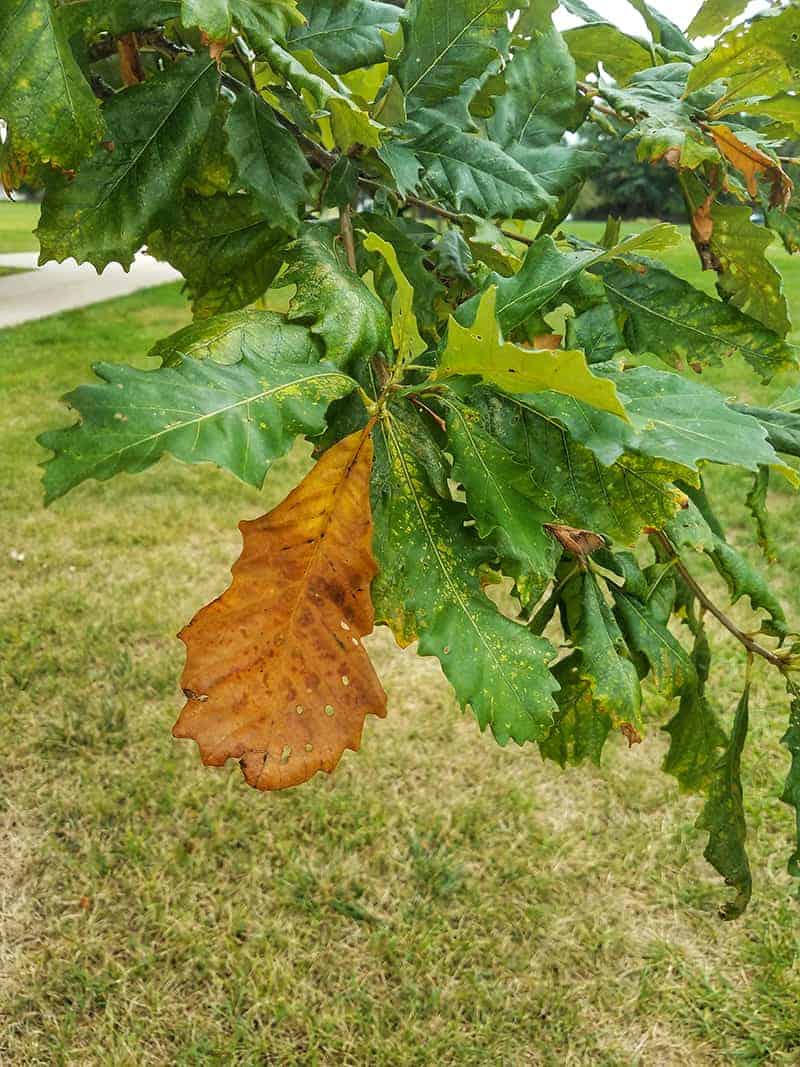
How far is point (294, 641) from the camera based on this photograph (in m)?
0.60

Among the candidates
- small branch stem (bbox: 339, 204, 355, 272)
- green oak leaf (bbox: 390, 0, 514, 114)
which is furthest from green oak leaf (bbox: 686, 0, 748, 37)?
small branch stem (bbox: 339, 204, 355, 272)

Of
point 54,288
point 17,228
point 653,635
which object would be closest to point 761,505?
point 653,635

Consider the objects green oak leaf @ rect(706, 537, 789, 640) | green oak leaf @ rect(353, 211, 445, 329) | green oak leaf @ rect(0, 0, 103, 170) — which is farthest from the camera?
green oak leaf @ rect(706, 537, 789, 640)

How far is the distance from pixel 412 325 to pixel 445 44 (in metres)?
0.23

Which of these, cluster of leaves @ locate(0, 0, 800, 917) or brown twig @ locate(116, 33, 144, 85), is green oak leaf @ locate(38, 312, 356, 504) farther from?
brown twig @ locate(116, 33, 144, 85)

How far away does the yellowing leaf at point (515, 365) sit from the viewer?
0.49 m

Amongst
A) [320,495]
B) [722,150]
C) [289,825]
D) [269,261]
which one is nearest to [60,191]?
[269,261]

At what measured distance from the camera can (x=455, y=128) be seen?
760 mm

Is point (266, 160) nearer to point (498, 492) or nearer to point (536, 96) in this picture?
point (536, 96)

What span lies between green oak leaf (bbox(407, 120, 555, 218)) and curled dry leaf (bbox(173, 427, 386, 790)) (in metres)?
0.25

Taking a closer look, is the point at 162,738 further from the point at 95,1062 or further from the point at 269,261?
the point at 269,261

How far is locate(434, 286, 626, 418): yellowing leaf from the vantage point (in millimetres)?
489

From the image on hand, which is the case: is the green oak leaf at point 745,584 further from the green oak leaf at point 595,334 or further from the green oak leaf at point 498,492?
the green oak leaf at point 498,492

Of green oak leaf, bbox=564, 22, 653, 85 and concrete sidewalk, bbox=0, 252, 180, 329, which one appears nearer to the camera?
green oak leaf, bbox=564, 22, 653, 85
